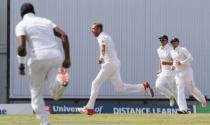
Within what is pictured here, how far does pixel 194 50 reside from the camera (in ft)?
119

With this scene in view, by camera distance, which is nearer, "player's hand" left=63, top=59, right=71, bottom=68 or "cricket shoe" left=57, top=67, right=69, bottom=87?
"player's hand" left=63, top=59, right=71, bottom=68

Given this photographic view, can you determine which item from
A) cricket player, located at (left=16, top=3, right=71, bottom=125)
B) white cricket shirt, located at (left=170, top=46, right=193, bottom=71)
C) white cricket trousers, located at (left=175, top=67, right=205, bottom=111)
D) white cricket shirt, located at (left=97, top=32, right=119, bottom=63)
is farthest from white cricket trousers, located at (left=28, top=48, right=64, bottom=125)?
white cricket shirt, located at (left=170, top=46, right=193, bottom=71)

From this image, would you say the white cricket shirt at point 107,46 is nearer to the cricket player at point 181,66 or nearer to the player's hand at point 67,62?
the cricket player at point 181,66

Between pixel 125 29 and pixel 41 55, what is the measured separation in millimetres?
22343

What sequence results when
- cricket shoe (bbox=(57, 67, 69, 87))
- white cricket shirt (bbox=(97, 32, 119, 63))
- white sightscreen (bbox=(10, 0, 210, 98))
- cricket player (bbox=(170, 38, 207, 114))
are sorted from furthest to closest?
white sightscreen (bbox=(10, 0, 210, 98)), cricket player (bbox=(170, 38, 207, 114)), white cricket shirt (bbox=(97, 32, 119, 63)), cricket shoe (bbox=(57, 67, 69, 87))

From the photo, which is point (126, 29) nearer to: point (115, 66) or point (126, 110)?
point (126, 110)

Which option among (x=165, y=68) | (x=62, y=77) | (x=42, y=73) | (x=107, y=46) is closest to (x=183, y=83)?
(x=165, y=68)

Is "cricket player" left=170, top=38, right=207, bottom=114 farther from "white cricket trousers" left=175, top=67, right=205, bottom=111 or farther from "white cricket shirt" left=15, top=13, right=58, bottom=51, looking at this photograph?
"white cricket shirt" left=15, top=13, right=58, bottom=51

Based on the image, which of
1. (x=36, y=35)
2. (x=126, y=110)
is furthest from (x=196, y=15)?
(x=36, y=35)

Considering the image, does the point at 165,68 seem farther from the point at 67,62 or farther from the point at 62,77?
the point at 67,62

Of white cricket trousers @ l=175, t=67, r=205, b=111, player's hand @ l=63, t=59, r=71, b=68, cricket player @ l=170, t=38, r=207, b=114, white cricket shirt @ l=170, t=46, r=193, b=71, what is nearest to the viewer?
player's hand @ l=63, t=59, r=71, b=68

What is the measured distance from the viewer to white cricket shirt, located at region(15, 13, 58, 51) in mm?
13828

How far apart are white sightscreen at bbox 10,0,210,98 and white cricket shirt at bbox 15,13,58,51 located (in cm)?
2188

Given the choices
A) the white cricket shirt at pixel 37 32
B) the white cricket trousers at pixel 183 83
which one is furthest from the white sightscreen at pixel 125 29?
the white cricket shirt at pixel 37 32
